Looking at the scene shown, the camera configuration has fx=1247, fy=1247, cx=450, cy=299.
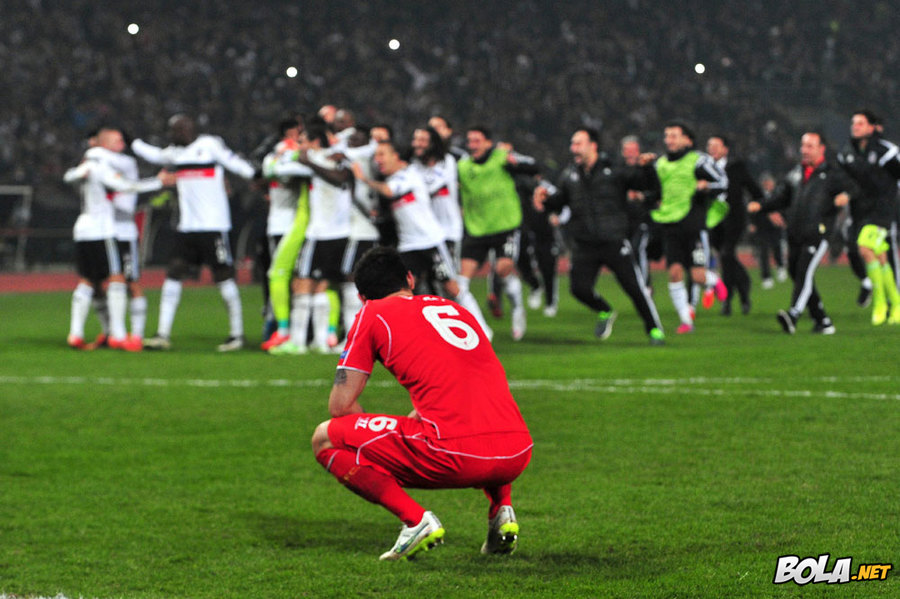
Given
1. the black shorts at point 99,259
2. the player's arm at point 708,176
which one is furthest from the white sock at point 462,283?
the black shorts at point 99,259

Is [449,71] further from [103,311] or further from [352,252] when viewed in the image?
[352,252]

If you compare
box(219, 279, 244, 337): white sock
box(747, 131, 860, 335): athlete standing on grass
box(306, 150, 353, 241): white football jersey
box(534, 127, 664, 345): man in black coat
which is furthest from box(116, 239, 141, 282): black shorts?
box(747, 131, 860, 335): athlete standing on grass

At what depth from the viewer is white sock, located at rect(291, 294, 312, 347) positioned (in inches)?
463

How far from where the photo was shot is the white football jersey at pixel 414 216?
36.5ft

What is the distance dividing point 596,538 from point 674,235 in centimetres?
945

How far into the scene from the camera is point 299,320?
11.8 metres

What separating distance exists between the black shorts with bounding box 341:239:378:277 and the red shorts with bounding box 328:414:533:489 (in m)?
7.14

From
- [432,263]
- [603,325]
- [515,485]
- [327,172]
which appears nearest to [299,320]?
[432,263]

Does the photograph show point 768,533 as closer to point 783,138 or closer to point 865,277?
point 865,277

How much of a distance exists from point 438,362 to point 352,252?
24.5 feet

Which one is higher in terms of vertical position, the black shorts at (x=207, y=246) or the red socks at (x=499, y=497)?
the black shorts at (x=207, y=246)

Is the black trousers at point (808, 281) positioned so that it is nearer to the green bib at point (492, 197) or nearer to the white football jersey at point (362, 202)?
the green bib at point (492, 197)

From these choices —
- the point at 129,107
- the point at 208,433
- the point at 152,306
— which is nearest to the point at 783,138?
the point at 129,107

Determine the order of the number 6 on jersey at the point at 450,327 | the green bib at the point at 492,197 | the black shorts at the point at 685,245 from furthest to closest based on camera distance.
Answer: the black shorts at the point at 685,245 → the green bib at the point at 492,197 → the number 6 on jersey at the point at 450,327
